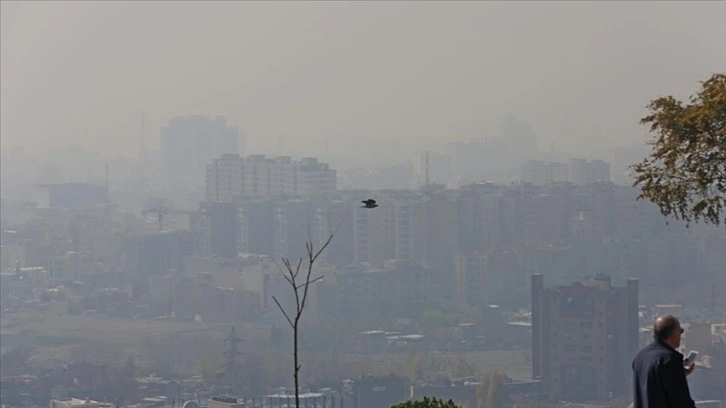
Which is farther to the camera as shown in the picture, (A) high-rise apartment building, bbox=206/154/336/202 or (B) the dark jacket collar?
(A) high-rise apartment building, bbox=206/154/336/202

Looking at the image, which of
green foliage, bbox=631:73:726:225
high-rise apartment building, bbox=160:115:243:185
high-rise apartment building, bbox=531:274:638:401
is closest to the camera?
green foliage, bbox=631:73:726:225

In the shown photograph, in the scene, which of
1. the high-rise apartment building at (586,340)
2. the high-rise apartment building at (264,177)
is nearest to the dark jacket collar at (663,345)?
the high-rise apartment building at (586,340)

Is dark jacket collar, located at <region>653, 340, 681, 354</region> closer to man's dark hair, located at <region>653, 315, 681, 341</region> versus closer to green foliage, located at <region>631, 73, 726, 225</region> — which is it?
man's dark hair, located at <region>653, 315, 681, 341</region>

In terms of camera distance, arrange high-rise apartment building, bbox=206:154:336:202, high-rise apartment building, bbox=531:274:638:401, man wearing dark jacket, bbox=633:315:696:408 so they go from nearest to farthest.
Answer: man wearing dark jacket, bbox=633:315:696:408, high-rise apartment building, bbox=531:274:638:401, high-rise apartment building, bbox=206:154:336:202

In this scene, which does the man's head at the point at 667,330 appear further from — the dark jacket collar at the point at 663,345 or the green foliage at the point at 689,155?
the green foliage at the point at 689,155

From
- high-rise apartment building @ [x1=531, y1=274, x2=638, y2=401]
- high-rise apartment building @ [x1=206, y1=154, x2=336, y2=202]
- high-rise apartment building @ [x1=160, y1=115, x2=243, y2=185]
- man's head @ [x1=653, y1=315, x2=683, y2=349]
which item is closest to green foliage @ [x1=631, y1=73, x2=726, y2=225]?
man's head @ [x1=653, y1=315, x2=683, y2=349]

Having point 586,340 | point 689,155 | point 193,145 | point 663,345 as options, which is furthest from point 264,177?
point 663,345
